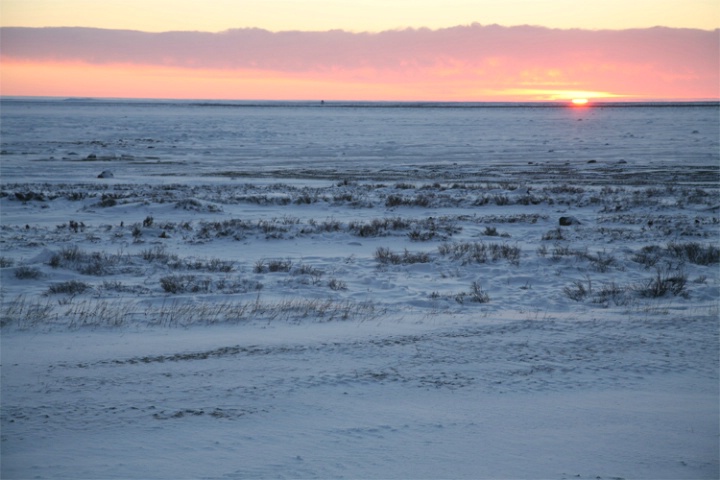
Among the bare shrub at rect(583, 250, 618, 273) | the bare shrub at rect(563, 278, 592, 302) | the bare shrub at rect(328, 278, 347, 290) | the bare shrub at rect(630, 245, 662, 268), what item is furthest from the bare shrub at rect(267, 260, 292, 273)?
the bare shrub at rect(630, 245, 662, 268)

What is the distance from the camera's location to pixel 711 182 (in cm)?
2423

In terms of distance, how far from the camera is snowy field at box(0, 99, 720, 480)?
444 cm

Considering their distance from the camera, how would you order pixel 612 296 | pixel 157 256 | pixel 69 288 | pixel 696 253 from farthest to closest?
1. pixel 696 253
2. pixel 157 256
3. pixel 69 288
4. pixel 612 296

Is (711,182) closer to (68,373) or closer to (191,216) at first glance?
(191,216)

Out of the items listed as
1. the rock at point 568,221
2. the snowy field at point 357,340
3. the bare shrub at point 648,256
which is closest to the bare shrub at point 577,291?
the snowy field at point 357,340

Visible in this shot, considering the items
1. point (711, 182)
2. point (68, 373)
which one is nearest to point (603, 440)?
point (68, 373)

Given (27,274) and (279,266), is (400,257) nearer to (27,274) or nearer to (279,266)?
(279,266)

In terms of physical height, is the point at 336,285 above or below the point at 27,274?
below

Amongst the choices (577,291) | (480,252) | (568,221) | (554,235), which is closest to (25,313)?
(577,291)

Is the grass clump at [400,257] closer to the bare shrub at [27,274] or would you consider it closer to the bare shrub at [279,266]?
the bare shrub at [279,266]

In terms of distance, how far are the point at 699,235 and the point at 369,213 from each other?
7.62 m

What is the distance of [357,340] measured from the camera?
6734 mm

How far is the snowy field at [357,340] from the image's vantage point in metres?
4.44

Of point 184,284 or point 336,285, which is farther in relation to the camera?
point 336,285
